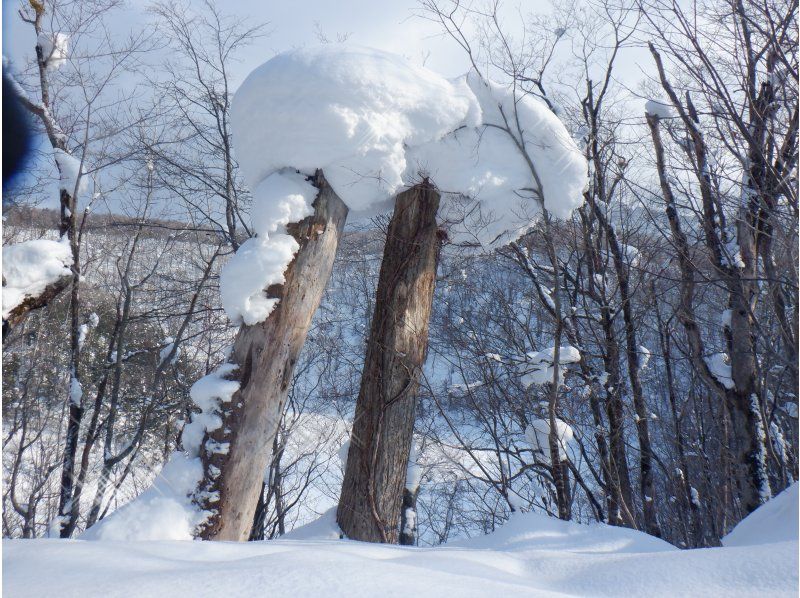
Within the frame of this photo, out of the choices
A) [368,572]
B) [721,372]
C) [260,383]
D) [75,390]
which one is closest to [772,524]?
[368,572]

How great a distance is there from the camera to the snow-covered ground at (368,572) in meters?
1.21

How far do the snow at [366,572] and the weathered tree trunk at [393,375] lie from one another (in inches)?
76.1

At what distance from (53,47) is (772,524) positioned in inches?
352

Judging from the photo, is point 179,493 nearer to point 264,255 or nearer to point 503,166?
point 264,255

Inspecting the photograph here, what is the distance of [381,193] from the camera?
142 inches

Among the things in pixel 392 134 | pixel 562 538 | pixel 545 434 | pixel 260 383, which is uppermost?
pixel 392 134

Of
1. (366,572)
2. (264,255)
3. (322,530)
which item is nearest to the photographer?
(366,572)

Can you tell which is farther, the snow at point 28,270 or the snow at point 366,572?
the snow at point 28,270

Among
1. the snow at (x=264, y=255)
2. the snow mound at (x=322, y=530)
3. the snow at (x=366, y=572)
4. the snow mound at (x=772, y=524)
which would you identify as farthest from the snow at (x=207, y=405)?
the snow mound at (x=772, y=524)

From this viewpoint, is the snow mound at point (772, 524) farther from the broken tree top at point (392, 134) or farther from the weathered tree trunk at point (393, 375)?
the broken tree top at point (392, 134)

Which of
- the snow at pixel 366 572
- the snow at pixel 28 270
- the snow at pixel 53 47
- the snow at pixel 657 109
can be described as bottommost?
the snow at pixel 366 572

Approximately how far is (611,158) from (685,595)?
20.4 ft

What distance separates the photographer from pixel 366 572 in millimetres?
1312

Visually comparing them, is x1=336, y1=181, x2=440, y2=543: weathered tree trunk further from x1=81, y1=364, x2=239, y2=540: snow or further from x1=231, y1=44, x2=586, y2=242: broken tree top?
x1=81, y1=364, x2=239, y2=540: snow
